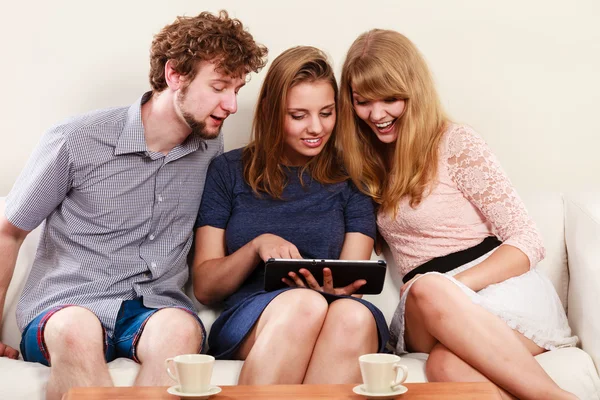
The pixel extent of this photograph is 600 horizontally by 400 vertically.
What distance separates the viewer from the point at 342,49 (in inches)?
102

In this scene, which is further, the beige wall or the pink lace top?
the beige wall

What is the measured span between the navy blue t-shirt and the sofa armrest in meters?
0.60

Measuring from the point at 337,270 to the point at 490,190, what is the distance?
524 mm

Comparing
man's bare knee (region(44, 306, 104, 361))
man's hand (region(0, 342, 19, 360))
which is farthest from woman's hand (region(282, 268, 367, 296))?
man's hand (region(0, 342, 19, 360))

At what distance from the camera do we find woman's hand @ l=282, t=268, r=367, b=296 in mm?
1924

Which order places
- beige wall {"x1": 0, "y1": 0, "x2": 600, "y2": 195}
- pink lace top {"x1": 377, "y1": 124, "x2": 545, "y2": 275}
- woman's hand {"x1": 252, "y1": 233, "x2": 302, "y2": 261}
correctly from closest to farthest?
woman's hand {"x1": 252, "y1": 233, "x2": 302, "y2": 261} < pink lace top {"x1": 377, "y1": 124, "x2": 545, "y2": 275} < beige wall {"x1": 0, "y1": 0, "x2": 600, "y2": 195}

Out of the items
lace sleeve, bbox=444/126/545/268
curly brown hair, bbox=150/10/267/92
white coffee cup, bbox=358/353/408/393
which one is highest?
curly brown hair, bbox=150/10/267/92

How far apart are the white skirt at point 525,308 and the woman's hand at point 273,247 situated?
0.32m

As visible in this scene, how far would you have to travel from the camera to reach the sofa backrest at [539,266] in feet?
7.46

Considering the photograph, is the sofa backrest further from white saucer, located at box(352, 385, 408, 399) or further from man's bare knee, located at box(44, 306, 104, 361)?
white saucer, located at box(352, 385, 408, 399)

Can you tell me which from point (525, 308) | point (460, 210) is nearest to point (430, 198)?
point (460, 210)

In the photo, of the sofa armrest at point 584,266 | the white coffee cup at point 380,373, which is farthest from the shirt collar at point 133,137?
the sofa armrest at point 584,266

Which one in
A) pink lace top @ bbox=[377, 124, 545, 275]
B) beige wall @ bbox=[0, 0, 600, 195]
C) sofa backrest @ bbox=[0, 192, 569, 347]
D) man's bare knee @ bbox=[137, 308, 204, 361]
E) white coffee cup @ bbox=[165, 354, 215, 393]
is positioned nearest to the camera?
white coffee cup @ bbox=[165, 354, 215, 393]

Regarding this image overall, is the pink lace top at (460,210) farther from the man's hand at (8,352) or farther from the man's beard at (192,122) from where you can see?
the man's hand at (8,352)
